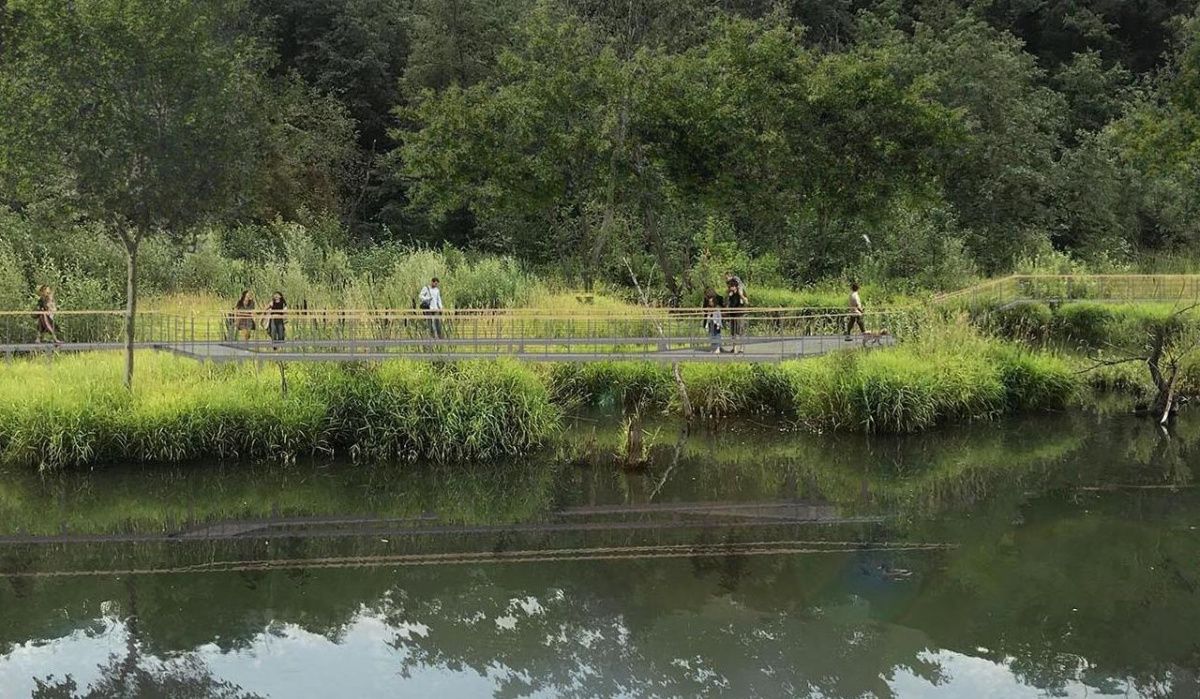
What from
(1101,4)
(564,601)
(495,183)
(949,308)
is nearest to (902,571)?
(564,601)

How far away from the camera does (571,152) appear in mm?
23797

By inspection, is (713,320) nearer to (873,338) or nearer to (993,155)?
(873,338)

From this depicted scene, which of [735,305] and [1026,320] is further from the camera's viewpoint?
[1026,320]

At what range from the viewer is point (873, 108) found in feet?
A: 82.1

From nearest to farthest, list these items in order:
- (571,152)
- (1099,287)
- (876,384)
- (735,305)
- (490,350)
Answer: (490,350) < (876,384) < (735,305) < (571,152) < (1099,287)

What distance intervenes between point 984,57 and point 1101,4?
19446mm

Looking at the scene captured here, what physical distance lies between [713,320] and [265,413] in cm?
726

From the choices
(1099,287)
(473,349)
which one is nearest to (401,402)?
(473,349)

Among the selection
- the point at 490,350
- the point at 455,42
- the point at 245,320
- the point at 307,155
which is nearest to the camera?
the point at 490,350

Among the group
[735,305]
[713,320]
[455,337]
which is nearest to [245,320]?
[455,337]

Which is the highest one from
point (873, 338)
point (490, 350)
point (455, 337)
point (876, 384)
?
point (873, 338)

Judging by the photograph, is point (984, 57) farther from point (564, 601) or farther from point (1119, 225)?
point (564, 601)

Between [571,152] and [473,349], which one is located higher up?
[571,152]

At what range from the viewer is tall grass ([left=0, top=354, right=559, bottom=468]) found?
14.2 m
